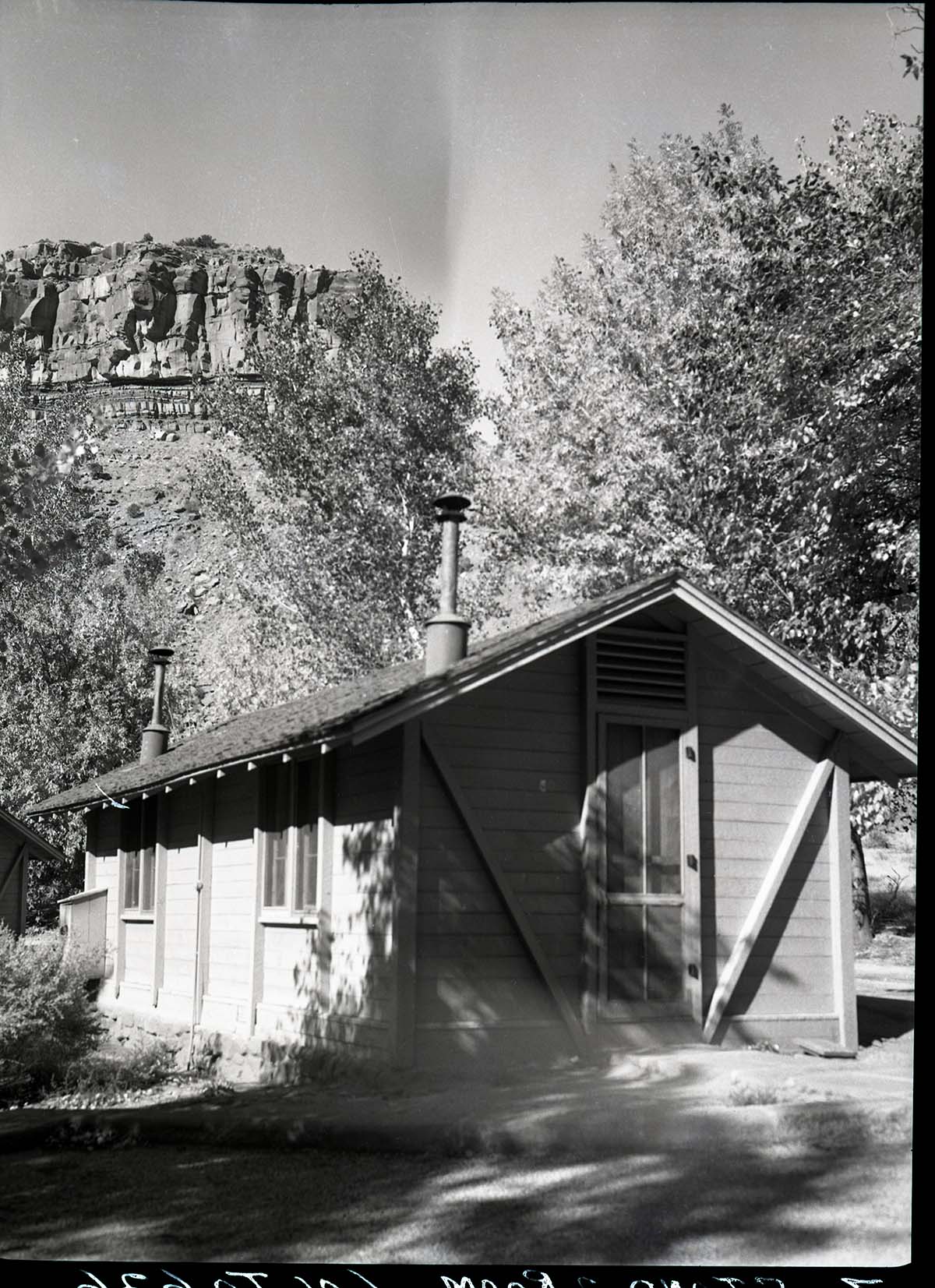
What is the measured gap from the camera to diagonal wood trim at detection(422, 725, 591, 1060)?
10.1 m

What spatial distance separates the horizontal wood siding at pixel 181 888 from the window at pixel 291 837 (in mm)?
2217

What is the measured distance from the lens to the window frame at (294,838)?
11.5 m

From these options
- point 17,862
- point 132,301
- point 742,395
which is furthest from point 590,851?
point 17,862

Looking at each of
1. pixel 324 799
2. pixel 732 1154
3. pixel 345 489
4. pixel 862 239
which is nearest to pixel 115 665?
pixel 345 489

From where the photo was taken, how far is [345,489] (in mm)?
22375

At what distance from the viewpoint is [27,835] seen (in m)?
19.2

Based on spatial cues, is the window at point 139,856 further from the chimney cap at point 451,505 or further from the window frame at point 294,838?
the chimney cap at point 451,505

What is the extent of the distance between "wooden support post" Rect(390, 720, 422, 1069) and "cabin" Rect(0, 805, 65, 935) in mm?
11452

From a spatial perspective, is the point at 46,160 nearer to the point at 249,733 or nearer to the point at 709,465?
the point at 249,733

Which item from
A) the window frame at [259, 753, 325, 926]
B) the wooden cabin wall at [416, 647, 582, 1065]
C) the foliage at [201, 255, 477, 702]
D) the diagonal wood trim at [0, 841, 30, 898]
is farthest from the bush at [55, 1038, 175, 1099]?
the foliage at [201, 255, 477, 702]

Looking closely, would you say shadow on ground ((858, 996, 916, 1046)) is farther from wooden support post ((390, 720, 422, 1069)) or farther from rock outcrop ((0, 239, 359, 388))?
rock outcrop ((0, 239, 359, 388))

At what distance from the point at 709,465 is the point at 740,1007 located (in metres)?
7.24

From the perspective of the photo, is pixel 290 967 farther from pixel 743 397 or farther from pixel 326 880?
pixel 743 397

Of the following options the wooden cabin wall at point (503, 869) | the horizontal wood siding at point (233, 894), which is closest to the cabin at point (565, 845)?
the wooden cabin wall at point (503, 869)
